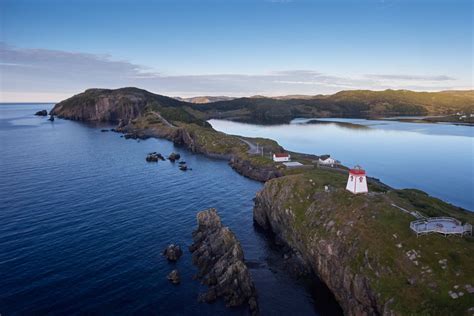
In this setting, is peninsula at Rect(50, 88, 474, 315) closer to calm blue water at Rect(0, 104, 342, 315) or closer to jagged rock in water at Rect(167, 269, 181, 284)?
calm blue water at Rect(0, 104, 342, 315)

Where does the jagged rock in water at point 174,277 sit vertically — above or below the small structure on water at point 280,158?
below

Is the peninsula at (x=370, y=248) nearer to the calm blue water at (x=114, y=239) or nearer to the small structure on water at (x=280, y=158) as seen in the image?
the calm blue water at (x=114, y=239)

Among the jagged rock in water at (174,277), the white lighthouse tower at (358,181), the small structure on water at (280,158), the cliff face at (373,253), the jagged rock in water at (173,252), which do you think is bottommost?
the jagged rock in water at (174,277)

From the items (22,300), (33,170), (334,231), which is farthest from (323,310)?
(33,170)

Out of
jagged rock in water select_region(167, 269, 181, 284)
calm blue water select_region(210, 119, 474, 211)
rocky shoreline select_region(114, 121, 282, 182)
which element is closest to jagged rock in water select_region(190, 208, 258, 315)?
jagged rock in water select_region(167, 269, 181, 284)

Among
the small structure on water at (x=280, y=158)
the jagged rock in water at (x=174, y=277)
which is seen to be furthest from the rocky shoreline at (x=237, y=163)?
the jagged rock in water at (x=174, y=277)

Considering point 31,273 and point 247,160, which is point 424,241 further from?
point 247,160
